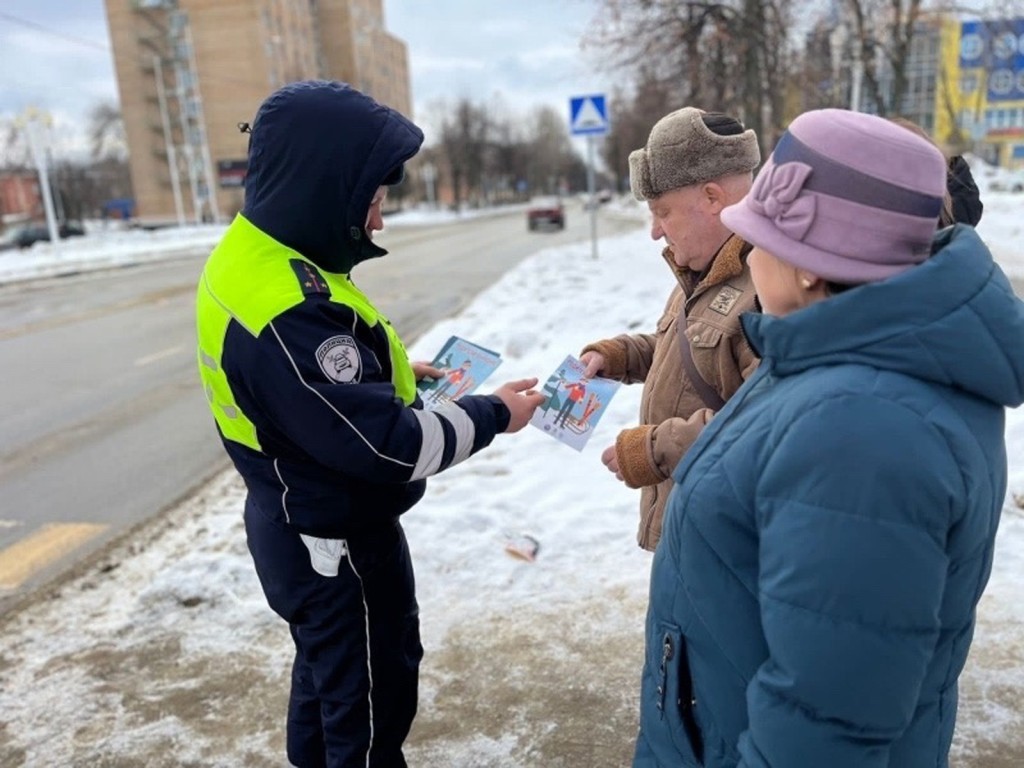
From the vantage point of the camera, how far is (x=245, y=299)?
1880 mm

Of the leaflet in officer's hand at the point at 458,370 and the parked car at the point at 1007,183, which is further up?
the leaflet in officer's hand at the point at 458,370

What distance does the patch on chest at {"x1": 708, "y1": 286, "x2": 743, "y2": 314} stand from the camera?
2.10m

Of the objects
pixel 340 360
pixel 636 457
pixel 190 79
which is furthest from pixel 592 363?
pixel 190 79

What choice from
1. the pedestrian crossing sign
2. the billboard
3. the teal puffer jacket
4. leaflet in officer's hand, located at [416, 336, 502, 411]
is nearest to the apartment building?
the billboard

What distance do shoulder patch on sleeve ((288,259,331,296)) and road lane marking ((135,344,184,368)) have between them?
908 centimetres

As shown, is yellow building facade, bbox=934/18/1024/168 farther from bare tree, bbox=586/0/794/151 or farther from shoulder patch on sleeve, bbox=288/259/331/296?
shoulder patch on sleeve, bbox=288/259/331/296

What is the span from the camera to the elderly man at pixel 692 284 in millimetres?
2047

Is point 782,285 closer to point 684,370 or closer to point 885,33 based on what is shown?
point 684,370

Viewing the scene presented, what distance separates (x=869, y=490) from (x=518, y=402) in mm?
1256

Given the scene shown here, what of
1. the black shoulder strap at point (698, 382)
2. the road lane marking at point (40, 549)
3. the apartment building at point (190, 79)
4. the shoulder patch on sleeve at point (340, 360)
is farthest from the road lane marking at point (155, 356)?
the apartment building at point (190, 79)

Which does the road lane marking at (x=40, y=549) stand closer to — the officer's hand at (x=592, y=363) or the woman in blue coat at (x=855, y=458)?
the officer's hand at (x=592, y=363)

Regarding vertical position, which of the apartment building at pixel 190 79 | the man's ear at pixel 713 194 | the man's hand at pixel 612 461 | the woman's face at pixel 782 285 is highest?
the apartment building at pixel 190 79

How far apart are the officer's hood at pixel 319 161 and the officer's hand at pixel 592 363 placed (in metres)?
0.90

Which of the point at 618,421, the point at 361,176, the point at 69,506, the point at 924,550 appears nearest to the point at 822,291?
the point at 924,550
